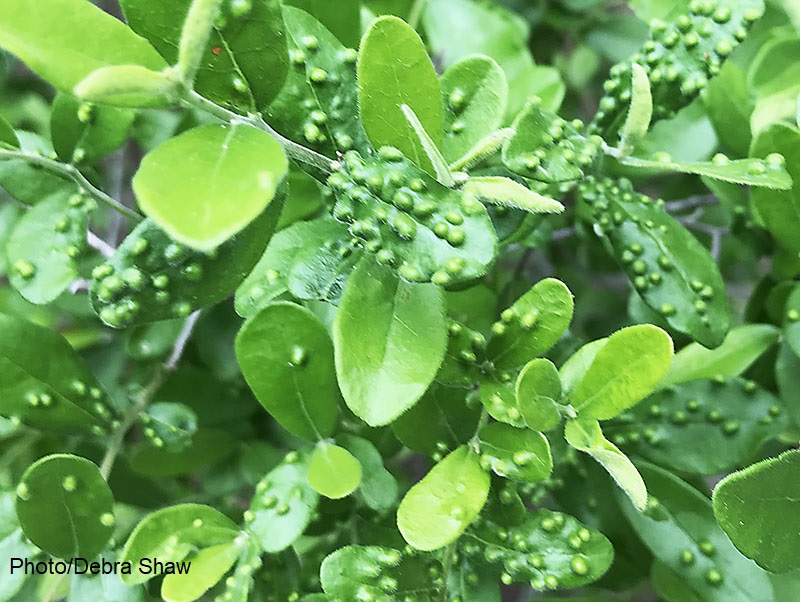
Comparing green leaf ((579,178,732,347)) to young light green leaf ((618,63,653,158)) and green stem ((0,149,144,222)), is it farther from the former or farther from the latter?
green stem ((0,149,144,222))

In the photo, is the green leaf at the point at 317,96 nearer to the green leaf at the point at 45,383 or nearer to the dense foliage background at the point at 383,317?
the dense foliage background at the point at 383,317

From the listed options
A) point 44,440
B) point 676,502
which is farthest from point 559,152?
point 44,440

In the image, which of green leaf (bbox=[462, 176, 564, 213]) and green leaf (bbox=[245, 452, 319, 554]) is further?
green leaf (bbox=[245, 452, 319, 554])

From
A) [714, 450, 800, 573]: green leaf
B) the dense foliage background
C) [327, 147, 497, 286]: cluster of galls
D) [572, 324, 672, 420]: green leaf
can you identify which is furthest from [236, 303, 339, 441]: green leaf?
[714, 450, 800, 573]: green leaf

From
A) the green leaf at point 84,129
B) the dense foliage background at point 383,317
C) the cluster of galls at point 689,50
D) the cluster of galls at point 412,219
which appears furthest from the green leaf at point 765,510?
the green leaf at point 84,129

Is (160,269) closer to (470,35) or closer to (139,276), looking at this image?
(139,276)

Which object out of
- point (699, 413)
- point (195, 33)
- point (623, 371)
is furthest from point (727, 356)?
point (195, 33)

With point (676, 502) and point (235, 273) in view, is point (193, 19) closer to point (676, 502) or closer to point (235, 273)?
point (235, 273)
